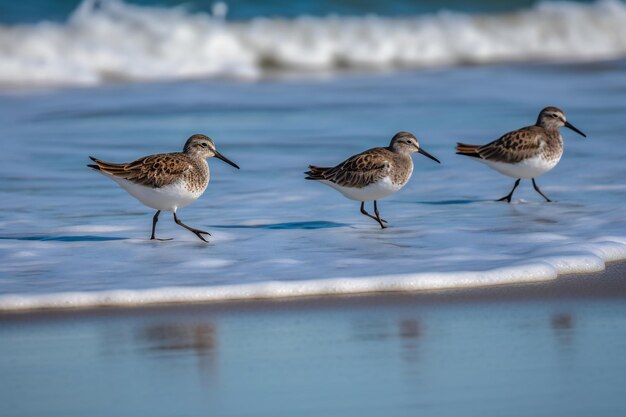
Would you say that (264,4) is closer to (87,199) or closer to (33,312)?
(87,199)

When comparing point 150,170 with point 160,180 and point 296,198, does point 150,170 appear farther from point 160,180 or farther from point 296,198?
point 296,198

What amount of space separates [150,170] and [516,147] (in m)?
3.68

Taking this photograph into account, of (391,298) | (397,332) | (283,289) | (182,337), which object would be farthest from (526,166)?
(182,337)

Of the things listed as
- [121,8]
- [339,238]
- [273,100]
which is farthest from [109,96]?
[339,238]

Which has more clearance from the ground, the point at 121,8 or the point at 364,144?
the point at 121,8

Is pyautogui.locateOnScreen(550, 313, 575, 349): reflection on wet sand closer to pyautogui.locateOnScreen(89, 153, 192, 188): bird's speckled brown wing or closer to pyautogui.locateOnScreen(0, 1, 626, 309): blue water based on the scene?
pyautogui.locateOnScreen(0, 1, 626, 309): blue water

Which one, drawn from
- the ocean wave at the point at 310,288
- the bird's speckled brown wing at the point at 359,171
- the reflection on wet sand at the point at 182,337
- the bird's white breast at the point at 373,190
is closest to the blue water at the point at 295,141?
the ocean wave at the point at 310,288

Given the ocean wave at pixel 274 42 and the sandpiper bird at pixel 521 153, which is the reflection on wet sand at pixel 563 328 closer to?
the sandpiper bird at pixel 521 153

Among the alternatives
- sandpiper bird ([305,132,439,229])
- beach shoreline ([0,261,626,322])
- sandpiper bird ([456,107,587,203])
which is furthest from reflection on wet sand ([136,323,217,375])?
sandpiper bird ([456,107,587,203])

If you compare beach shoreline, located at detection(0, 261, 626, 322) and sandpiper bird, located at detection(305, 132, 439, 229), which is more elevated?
sandpiper bird, located at detection(305, 132, 439, 229)

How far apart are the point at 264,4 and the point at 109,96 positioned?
7534mm

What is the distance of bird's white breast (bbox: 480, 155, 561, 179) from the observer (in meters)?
11.7

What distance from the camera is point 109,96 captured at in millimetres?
20000

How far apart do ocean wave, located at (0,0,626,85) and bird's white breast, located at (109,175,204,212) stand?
12059 millimetres
